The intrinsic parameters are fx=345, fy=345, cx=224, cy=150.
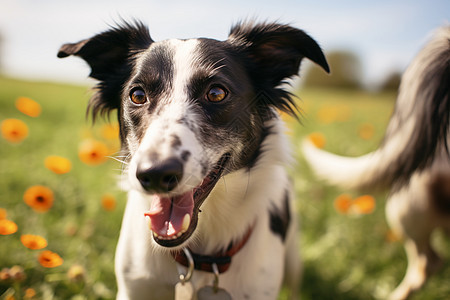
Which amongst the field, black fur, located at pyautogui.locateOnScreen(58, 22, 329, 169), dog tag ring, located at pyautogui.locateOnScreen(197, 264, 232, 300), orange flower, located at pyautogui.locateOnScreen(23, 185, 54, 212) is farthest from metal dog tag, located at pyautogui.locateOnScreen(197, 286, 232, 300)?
orange flower, located at pyautogui.locateOnScreen(23, 185, 54, 212)

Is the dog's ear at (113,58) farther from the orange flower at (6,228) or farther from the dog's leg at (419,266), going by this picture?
the dog's leg at (419,266)

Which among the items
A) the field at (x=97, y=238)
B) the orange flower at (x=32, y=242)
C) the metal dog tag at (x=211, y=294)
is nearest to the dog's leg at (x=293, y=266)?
the field at (x=97, y=238)

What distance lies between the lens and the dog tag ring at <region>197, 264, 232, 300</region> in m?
1.85

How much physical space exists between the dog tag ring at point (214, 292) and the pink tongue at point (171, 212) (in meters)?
0.46

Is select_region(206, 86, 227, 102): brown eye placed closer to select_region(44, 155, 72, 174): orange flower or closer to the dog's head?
the dog's head

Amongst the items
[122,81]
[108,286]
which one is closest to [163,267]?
[108,286]

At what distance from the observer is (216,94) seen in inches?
71.3

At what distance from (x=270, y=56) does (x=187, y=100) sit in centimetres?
71

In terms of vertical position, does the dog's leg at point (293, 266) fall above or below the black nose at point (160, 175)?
below

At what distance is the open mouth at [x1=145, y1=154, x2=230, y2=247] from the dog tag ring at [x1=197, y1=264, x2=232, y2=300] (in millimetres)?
399

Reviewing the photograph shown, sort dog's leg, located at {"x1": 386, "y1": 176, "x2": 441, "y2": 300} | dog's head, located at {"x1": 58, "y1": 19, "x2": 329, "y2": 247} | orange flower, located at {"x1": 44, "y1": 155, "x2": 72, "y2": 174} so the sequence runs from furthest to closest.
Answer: dog's leg, located at {"x1": 386, "y1": 176, "x2": 441, "y2": 300} → orange flower, located at {"x1": 44, "y1": 155, "x2": 72, "y2": 174} → dog's head, located at {"x1": 58, "y1": 19, "x2": 329, "y2": 247}

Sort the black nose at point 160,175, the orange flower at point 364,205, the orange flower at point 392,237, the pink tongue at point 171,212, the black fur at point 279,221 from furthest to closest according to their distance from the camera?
the orange flower at point 392,237 < the orange flower at point 364,205 < the black fur at point 279,221 < the pink tongue at point 171,212 < the black nose at point 160,175

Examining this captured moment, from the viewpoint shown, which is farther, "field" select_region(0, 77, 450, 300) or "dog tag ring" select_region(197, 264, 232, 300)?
"field" select_region(0, 77, 450, 300)

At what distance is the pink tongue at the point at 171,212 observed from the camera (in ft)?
5.18
